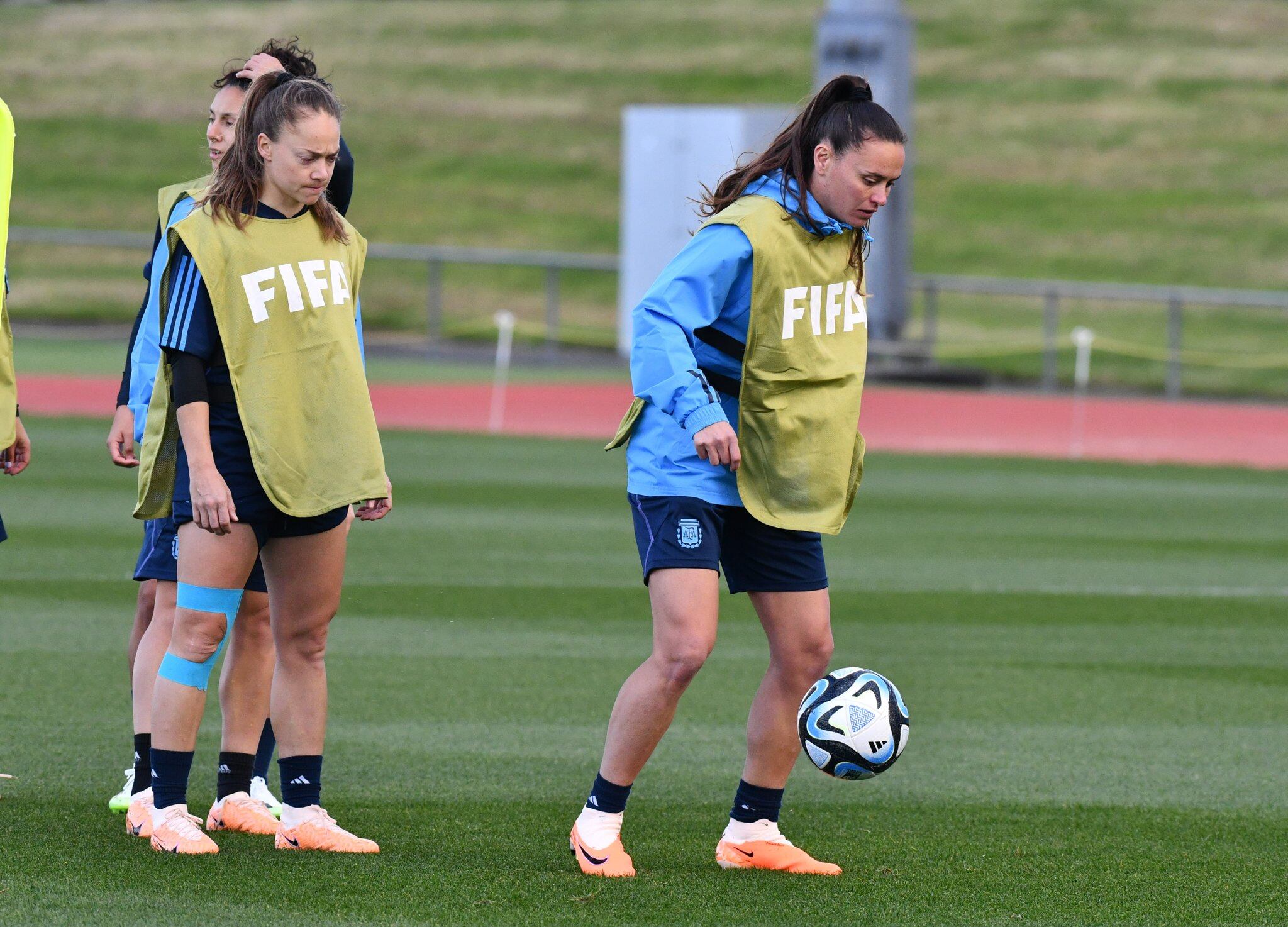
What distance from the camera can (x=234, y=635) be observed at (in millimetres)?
5527

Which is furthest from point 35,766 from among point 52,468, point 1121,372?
point 1121,372

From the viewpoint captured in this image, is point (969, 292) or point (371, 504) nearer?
point (371, 504)

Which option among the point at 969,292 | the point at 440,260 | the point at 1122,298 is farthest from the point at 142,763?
the point at 440,260

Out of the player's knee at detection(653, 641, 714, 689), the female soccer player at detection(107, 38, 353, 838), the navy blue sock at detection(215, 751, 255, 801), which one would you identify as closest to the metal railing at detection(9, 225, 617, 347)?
the female soccer player at detection(107, 38, 353, 838)

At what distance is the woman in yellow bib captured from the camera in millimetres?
4961

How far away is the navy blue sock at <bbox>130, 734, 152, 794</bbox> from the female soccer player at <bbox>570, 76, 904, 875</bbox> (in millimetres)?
1286

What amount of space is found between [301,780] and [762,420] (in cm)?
159

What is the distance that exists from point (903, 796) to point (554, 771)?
117 cm

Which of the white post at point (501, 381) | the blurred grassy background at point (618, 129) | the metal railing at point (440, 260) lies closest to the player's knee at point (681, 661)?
the white post at point (501, 381)

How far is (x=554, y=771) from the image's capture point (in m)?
6.55

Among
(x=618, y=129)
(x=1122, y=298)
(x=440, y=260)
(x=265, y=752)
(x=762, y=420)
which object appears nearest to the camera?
(x=762, y=420)

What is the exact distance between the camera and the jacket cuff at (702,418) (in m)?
4.81

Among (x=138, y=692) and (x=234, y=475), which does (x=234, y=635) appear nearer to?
(x=138, y=692)

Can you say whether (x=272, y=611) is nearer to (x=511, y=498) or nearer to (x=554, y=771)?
(x=554, y=771)
